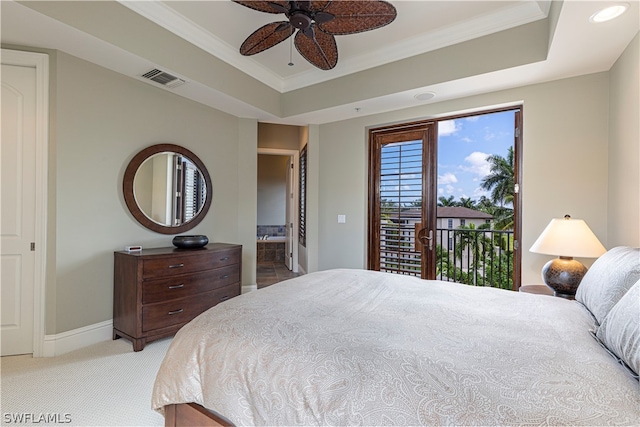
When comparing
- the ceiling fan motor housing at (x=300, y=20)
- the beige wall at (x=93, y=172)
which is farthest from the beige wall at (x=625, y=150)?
the beige wall at (x=93, y=172)

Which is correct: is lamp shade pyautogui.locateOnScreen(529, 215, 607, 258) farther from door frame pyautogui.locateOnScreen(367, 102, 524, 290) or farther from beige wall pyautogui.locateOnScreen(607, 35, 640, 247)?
door frame pyautogui.locateOnScreen(367, 102, 524, 290)

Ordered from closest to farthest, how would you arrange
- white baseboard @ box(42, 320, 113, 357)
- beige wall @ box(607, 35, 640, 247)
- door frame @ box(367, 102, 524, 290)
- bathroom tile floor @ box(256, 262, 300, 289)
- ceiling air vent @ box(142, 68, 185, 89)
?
beige wall @ box(607, 35, 640, 247) < white baseboard @ box(42, 320, 113, 357) < ceiling air vent @ box(142, 68, 185, 89) < door frame @ box(367, 102, 524, 290) < bathroom tile floor @ box(256, 262, 300, 289)

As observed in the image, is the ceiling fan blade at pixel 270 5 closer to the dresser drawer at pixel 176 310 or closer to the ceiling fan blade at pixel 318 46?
the ceiling fan blade at pixel 318 46

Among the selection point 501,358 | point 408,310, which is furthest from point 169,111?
point 501,358

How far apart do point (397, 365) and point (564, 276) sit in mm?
1981

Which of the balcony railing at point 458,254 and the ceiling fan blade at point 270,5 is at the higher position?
the ceiling fan blade at point 270,5

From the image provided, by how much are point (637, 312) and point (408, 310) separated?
2.53 ft

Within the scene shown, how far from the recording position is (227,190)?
393cm

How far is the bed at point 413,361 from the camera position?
2.56 ft

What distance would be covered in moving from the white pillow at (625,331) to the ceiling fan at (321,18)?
1.79m

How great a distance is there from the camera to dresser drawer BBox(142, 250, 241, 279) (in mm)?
2621

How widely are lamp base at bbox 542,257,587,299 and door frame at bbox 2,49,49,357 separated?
13.3 ft

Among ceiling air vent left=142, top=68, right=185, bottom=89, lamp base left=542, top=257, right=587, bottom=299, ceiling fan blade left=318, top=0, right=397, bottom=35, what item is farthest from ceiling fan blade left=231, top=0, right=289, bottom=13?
lamp base left=542, top=257, right=587, bottom=299

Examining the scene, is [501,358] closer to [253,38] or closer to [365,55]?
[253,38]
